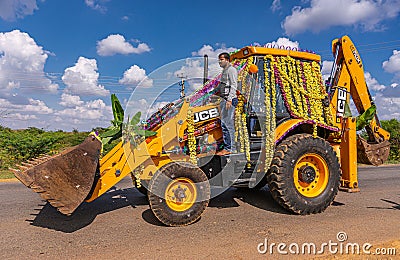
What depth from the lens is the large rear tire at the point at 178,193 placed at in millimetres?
4930

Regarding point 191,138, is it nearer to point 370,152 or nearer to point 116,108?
point 116,108

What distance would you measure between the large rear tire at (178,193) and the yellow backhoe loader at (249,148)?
0.05ft

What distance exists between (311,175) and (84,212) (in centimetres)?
405

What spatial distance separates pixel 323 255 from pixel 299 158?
1.95 metres

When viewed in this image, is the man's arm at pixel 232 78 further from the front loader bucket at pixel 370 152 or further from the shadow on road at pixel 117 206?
the front loader bucket at pixel 370 152

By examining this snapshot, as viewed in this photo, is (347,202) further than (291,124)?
Yes

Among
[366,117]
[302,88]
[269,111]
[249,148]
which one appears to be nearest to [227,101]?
[269,111]

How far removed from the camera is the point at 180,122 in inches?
219

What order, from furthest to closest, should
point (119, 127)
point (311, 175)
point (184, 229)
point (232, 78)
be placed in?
point (311, 175) → point (232, 78) → point (119, 127) → point (184, 229)

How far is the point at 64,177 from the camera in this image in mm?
4453

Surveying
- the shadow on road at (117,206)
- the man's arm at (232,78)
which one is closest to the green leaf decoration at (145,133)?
the shadow on road at (117,206)

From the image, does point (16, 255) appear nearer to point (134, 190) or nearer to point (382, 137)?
point (134, 190)

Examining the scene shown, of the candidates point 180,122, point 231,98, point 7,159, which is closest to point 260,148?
point 231,98

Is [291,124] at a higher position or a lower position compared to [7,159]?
higher
